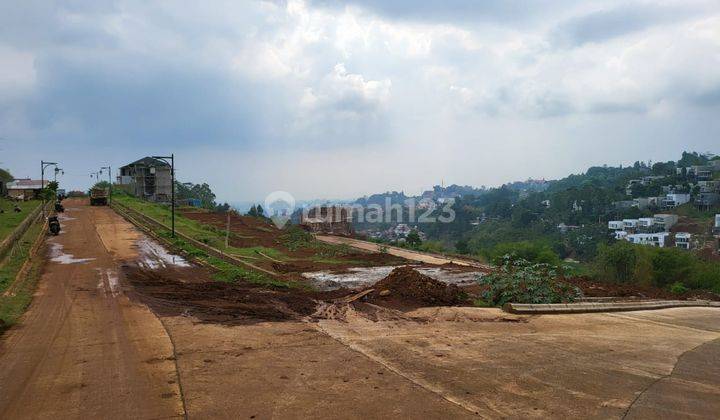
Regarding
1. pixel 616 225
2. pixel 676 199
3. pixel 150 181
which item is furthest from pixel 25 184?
pixel 676 199

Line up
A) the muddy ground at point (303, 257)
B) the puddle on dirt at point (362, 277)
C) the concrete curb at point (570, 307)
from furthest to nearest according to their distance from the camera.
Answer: the muddy ground at point (303, 257) → the puddle on dirt at point (362, 277) → the concrete curb at point (570, 307)

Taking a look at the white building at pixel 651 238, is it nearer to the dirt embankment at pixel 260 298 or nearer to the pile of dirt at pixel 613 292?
the pile of dirt at pixel 613 292

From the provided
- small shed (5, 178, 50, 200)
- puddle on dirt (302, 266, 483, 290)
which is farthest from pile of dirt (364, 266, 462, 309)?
small shed (5, 178, 50, 200)

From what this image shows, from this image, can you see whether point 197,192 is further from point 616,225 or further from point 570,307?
point 570,307

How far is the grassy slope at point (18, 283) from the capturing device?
1026 cm

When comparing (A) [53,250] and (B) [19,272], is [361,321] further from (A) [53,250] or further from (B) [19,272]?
(A) [53,250]

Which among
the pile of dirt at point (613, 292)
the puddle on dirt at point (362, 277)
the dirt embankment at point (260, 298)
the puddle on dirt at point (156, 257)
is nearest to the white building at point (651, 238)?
the pile of dirt at point (613, 292)

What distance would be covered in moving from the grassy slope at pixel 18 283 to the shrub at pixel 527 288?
1034 cm

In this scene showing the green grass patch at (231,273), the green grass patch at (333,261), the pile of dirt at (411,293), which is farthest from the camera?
the green grass patch at (333,261)

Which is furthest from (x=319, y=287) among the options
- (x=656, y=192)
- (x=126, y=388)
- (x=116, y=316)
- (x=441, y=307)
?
(x=656, y=192)

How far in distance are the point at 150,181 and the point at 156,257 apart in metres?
56.7

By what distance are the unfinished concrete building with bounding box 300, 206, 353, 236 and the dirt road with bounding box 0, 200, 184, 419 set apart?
35397 mm

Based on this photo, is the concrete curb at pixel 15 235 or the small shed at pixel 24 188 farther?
the small shed at pixel 24 188

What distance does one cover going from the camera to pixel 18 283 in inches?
543
